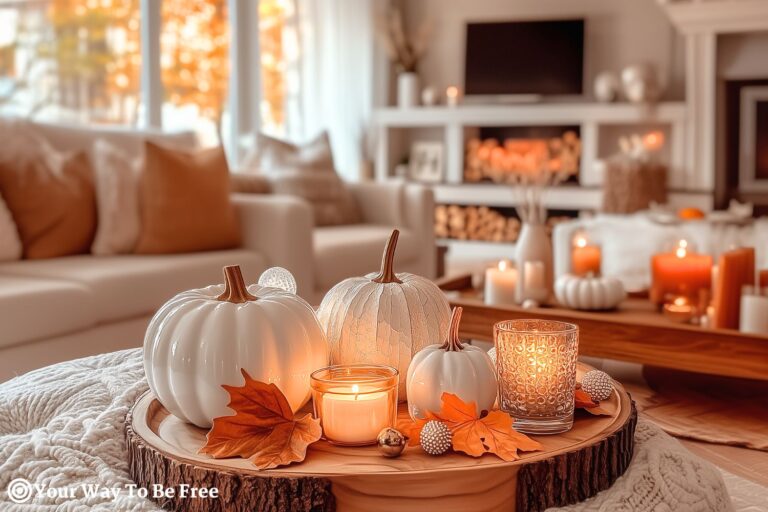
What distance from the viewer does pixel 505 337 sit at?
1174 mm

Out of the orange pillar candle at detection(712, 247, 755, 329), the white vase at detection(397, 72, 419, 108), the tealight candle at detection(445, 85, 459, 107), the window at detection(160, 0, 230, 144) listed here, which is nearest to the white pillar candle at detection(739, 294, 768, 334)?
the orange pillar candle at detection(712, 247, 755, 329)

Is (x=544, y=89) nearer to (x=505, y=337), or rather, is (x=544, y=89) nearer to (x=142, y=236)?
(x=142, y=236)

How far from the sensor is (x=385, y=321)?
1226 millimetres

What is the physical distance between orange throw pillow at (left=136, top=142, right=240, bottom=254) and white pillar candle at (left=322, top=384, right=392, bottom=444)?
2.12m

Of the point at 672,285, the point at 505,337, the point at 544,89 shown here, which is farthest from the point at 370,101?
the point at 505,337

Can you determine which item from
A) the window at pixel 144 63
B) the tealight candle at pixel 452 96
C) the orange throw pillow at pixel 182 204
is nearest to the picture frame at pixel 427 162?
the tealight candle at pixel 452 96

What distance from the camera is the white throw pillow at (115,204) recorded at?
9.94 ft

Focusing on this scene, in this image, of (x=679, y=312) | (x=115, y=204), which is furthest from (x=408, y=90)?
(x=679, y=312)

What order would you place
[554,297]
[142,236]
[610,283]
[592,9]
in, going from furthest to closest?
[592,9] → [142,236] → [554,297] → [610,283]

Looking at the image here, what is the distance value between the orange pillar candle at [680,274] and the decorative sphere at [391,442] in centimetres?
171

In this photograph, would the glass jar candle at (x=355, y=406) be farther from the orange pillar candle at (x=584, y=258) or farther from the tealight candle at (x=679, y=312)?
the orange pillar candle at (x=584, y=258)

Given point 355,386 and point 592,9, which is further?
point 592,9

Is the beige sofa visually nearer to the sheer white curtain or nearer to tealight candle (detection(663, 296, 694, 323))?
tealight candle (detection(663, 296, 694, 323))

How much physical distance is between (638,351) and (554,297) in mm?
498
